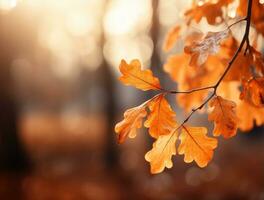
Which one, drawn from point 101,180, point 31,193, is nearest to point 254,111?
point 31,193

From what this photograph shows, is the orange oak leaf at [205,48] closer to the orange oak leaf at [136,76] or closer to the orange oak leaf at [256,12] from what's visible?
the orange oak leaf at [136,76]

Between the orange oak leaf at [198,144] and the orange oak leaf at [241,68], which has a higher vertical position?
the orange oak leaf at [241,68]

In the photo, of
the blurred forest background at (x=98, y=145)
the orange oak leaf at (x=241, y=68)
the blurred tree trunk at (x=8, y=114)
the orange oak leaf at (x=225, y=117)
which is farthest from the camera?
the blurred tree trunk at (x=8, y=114)

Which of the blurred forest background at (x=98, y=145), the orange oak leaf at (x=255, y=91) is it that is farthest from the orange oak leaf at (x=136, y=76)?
the blurred forest background at (x=98, y=145)

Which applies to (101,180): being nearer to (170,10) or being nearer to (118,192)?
(118,192)

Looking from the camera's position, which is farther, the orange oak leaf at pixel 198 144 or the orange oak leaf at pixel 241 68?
the orange oak leaf at pixel 241 68

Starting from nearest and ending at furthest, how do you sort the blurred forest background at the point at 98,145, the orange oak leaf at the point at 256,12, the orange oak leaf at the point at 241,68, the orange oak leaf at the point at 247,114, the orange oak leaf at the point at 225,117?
the orange oak leaf at the point at 225,117
the orange oak leaf at the point at 241,68
the orange oak leaf at the point at 256,12
the orange oak leaf at the point at 247,114
the blurred forest background at the point at 98,145

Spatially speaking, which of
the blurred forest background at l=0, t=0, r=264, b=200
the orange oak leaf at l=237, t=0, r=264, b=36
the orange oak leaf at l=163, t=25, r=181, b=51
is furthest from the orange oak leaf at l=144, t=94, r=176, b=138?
the blurred forest background at l=0, t=0, r=264, b=200
